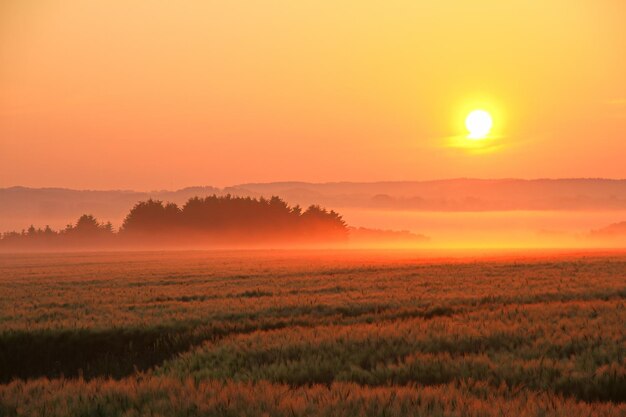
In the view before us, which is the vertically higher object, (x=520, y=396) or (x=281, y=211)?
(x=281, y=211)

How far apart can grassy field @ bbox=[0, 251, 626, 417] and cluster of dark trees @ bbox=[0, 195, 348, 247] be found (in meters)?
94.3

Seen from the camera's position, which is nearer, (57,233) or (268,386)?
(268,386)

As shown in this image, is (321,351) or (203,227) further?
(203,227)

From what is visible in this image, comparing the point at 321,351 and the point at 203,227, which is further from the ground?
the point at 203,227

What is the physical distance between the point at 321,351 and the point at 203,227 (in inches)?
4360

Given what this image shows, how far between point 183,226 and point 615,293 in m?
104

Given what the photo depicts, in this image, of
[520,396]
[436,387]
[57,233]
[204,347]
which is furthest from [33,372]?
[57,233]

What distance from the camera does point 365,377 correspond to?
10.3 m

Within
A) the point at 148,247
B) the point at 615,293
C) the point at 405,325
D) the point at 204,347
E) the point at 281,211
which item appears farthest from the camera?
the point at 281,211

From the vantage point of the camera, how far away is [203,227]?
121188mm

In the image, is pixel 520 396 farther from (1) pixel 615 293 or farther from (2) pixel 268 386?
(1) pixel 615 293

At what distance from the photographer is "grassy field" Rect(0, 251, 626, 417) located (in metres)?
8.22

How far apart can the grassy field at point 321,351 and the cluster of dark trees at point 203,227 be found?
3712 inches

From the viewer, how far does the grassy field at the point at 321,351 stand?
324 inches
